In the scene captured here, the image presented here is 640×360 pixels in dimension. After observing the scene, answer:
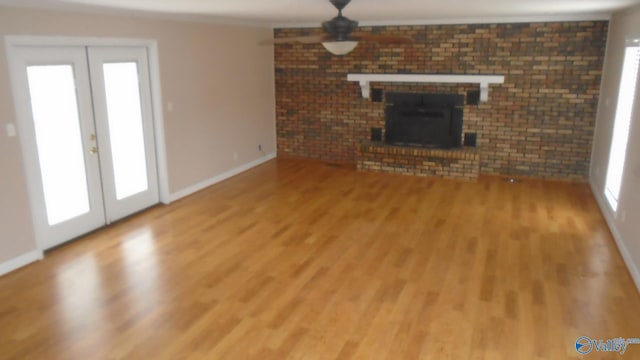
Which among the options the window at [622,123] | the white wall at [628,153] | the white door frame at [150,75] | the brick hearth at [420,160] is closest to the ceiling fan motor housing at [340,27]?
the white door frame at [150,75]

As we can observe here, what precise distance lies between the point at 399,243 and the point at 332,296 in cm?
126

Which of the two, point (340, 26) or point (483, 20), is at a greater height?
point (483, 20)

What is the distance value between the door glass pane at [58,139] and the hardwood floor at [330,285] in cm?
43

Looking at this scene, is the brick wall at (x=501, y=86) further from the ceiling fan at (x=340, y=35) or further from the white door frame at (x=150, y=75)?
the ceiling fan at (x=340, y=35)

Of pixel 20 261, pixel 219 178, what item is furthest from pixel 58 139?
pixel 219 178

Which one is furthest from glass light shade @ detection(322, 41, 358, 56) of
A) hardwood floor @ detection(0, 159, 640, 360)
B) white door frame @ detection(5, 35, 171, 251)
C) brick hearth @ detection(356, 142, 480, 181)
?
brick hearth @ detection(356, 142, 480, 181)

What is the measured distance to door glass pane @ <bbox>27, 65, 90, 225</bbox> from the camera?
174 inches

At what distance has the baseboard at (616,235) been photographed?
3.95 m

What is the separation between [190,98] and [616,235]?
497cm

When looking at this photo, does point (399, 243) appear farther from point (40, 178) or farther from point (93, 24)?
point (93, 24)

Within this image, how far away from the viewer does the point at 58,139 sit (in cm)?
463

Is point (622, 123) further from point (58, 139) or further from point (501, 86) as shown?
point (58, 139)

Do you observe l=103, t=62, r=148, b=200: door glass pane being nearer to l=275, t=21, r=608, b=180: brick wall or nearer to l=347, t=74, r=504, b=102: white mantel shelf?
l=275, t=21, r=608, b=180: brick wall

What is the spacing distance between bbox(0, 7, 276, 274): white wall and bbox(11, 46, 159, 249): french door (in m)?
0.15
